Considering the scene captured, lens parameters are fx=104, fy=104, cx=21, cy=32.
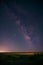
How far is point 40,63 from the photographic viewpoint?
1242mm

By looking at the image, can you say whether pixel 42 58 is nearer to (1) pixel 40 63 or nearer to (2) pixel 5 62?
(1) pixel 40 63

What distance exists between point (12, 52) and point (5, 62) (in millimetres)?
152

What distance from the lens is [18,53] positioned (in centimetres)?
132

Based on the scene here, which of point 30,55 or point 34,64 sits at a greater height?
point 30,55

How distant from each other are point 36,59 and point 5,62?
38 centimetres

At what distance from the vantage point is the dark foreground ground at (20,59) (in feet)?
4.10

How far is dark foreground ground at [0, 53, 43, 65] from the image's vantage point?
1249mm

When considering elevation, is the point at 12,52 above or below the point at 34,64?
above

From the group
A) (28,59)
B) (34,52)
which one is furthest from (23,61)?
(34,52)

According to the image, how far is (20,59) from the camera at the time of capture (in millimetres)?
1274

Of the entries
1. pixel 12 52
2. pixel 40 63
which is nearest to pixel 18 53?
pixel 12 52

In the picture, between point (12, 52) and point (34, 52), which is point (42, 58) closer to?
point (34, 52)

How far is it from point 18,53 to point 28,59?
0.15 meters

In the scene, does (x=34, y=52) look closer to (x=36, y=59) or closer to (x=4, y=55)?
(x=36, y=59)
